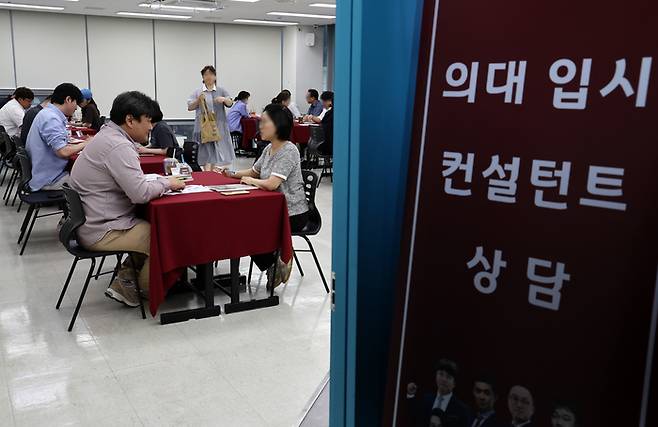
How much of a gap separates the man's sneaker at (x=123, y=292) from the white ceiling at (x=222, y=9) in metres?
7.32

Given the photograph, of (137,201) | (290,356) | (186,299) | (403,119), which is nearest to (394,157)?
(403,119)

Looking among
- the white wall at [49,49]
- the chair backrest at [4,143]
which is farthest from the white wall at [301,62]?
the chair backrest at [4,143]

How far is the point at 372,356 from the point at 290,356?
173cm

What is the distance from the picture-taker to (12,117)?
739cm

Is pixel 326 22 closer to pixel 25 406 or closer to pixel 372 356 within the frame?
pixel 25 406

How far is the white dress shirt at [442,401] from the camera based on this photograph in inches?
45.3

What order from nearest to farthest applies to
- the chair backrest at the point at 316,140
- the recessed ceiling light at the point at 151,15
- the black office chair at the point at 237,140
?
the chair backrest at the point at 316,140 < the black office chair at the point at 237,140 < the recessed ceiling light at the point at 151,15

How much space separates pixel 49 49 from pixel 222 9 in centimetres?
400

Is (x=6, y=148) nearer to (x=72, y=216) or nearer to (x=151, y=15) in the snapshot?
(x=72, y=216)

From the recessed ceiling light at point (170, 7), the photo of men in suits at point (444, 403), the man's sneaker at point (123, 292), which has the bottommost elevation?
the man's sneaker at point (123, 292)

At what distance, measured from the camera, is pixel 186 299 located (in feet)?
12.6

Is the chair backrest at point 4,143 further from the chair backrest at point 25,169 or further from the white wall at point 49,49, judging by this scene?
the white wall at point 49,49

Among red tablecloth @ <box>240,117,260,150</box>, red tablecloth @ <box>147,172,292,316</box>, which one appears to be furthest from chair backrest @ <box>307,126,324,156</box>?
red tablecloth @ <box>147,172,292,316</box>

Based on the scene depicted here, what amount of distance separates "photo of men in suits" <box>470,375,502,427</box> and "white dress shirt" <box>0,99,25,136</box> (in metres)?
7.58
